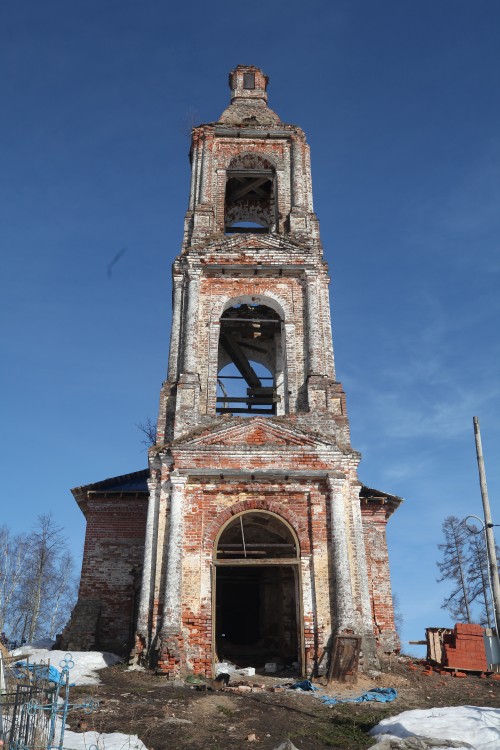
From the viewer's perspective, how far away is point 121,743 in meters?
6.46

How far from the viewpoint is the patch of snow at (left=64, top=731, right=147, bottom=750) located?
6.29 metres

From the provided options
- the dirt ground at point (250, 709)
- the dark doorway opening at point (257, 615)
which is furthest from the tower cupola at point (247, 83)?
the dirt ground at point (250, 709)

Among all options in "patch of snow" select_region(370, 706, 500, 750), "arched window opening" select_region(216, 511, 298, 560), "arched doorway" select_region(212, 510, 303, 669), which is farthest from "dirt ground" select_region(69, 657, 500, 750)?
"arched window opening" select_region(216, 511, 298, 560)

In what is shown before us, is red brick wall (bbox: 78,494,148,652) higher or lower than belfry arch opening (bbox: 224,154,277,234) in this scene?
lower

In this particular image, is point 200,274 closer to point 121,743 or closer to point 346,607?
point 346,607

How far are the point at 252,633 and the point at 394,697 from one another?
7329mm

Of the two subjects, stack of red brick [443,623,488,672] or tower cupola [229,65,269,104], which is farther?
tower cupola [229,65,269,104]

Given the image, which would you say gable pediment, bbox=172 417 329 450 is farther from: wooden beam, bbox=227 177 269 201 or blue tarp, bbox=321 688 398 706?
wooden beam, bbox=227 177 269 201

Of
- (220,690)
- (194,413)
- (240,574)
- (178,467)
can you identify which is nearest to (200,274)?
(194,413)

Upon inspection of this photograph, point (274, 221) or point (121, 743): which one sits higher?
point (274, 221)

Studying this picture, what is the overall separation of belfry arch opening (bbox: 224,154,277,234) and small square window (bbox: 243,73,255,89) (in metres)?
4.80

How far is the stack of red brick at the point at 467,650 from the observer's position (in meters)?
12.0

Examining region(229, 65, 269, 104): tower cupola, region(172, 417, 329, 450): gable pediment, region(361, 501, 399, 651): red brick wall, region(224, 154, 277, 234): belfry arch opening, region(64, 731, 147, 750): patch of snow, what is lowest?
region(64, 731, 147, 750): patch of snow

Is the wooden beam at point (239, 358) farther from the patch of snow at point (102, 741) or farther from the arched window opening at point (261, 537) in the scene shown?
the patch of snow at point (102, 741)
